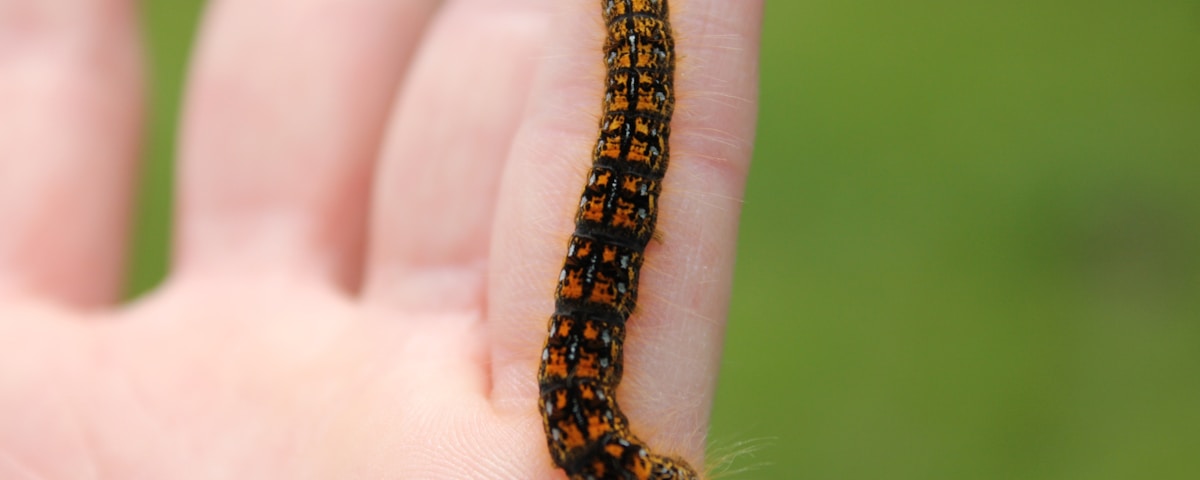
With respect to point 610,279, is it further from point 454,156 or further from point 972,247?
point 972,247

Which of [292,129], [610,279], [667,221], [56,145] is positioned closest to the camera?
[610,279]

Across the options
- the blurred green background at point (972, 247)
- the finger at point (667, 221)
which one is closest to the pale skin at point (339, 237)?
the finger at point (667, 221)

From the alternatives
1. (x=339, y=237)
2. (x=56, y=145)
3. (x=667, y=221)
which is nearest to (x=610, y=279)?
(x=667, y=221)

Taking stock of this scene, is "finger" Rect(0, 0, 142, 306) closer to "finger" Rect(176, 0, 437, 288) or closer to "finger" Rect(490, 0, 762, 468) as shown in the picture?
"finger" Rect(176, 0, 437, 288)

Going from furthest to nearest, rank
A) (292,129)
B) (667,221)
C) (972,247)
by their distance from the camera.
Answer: (972,247) < (292,129) < (667,221)

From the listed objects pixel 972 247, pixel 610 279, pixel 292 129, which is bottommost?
pixel 972 247

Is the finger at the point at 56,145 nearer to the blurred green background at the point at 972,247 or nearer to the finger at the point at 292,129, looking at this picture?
the finger at the point at 292,129
